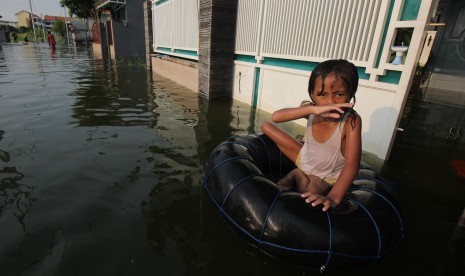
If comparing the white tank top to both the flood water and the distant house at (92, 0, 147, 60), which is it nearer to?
the flood water

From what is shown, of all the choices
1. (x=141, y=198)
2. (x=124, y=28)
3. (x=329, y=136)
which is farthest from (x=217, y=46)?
(x=124, y=28)

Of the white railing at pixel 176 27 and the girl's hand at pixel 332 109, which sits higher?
the white railing at pixel 176 27

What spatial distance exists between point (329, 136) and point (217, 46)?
626 centimetres

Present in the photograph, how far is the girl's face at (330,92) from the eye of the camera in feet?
7.56

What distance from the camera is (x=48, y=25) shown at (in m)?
79.8

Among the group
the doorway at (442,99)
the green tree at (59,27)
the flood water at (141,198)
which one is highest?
the green tree at (59,27)

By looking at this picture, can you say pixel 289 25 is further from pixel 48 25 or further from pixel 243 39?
pixel 48 25

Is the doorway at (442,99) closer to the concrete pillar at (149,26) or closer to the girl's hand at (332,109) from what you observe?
the girl's hand at (332,109)

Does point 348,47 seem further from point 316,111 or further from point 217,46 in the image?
point 217,46

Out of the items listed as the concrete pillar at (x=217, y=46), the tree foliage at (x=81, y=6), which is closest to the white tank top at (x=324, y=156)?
the concrete pillar at (x=217, y=46)

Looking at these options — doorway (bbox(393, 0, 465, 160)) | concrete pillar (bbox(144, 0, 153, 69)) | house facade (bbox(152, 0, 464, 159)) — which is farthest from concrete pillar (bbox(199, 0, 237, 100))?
concrete pillar (bbox(144, 0, 153, 69))

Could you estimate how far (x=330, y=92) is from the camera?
2.37 meters

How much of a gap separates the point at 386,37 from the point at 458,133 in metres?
3.55

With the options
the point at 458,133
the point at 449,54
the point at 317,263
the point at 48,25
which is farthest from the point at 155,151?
the point at 48,25
